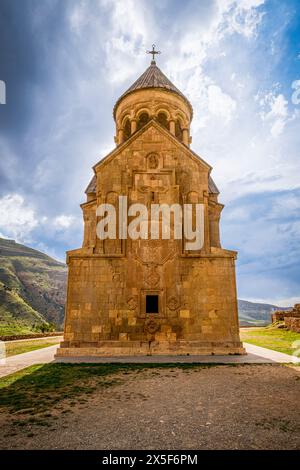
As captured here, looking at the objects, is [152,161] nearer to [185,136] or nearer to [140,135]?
[140,135]

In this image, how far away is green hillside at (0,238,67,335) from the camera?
147 feet

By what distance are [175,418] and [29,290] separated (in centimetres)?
7242

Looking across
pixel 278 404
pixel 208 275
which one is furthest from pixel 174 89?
pixel 278 404

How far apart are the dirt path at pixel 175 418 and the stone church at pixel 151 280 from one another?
429 centimetres

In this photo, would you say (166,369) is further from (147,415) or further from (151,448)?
(151,448)

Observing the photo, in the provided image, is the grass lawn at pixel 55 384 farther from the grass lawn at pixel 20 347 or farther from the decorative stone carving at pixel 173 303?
the grass lawn at pixel 20 347

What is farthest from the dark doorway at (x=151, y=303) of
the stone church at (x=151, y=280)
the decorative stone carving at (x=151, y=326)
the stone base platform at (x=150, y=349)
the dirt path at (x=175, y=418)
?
the dirt path at (x=175, y=418)

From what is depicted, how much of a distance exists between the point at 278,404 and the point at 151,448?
9.47 ft

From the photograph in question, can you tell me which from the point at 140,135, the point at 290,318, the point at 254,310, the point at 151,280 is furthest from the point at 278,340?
the point at 254,310

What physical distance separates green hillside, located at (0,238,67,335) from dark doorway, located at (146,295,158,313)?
952 inches

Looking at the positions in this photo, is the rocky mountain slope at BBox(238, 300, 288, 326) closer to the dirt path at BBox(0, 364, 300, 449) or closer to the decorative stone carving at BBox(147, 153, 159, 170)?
the decorative stone carving at BBox(147, 153, 159, 170)

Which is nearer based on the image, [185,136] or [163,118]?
[163,118]

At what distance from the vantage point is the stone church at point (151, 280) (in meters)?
11.4

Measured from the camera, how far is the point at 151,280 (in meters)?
12.0
